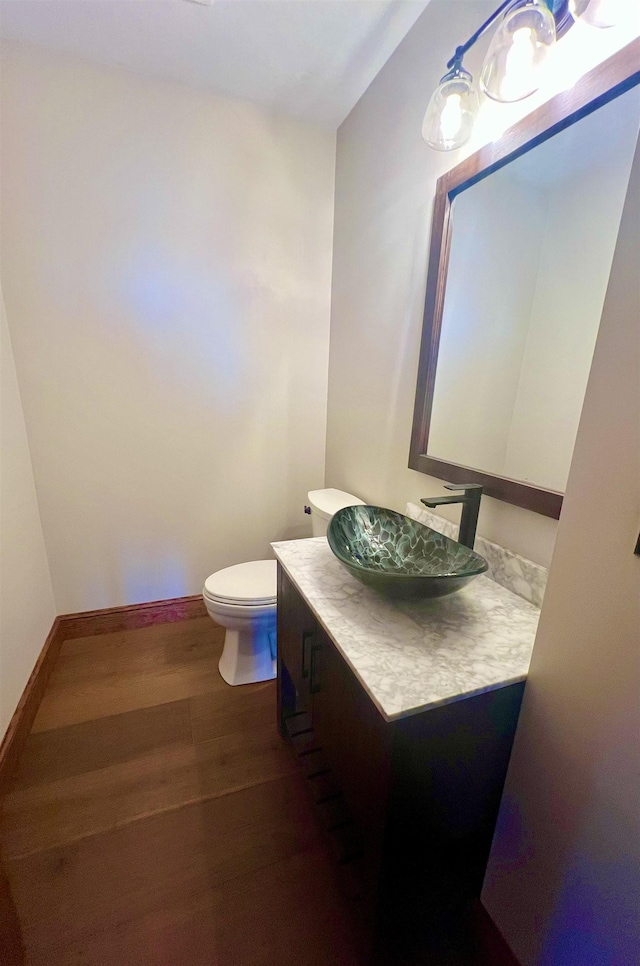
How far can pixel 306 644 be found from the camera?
1027 mm

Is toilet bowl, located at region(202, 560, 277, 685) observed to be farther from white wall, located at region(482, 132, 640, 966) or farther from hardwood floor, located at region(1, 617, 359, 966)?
white wall, located at region(482, 132, 640, 966)

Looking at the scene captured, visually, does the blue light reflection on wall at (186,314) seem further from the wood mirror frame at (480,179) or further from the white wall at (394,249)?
the wood mirror frame at (480,179)

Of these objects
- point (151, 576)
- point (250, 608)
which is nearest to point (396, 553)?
point (250, 608)

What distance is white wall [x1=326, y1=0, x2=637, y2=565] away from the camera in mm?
991

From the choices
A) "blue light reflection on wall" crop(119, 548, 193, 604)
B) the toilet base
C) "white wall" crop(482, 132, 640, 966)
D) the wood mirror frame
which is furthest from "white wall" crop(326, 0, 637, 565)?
"blue light reflection on wall" crop(119, 548, 193, 604)

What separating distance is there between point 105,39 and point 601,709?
2.48 m

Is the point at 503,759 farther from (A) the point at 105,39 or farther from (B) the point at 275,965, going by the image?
(A) the point at 105,39

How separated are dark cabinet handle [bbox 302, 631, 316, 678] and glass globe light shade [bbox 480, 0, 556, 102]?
1337mm

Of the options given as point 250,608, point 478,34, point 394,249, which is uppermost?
point 478,34

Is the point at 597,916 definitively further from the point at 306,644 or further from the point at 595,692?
the point at 306,644

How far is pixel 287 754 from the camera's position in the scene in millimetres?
1415

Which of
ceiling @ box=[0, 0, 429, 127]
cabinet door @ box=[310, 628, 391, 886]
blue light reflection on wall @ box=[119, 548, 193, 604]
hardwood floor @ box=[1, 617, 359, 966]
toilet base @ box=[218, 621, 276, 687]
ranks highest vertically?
ceiling @ box=[0, 0, 429, 127]

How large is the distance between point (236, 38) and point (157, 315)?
1029 mm

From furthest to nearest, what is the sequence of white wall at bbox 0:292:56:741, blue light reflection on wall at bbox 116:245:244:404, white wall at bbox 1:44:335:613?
1. blue light reflection on wall at bbox 116:245:244:404
2. white wall at bbox 1:44:335:613
3. white wall at bbox 0:292:56:741
